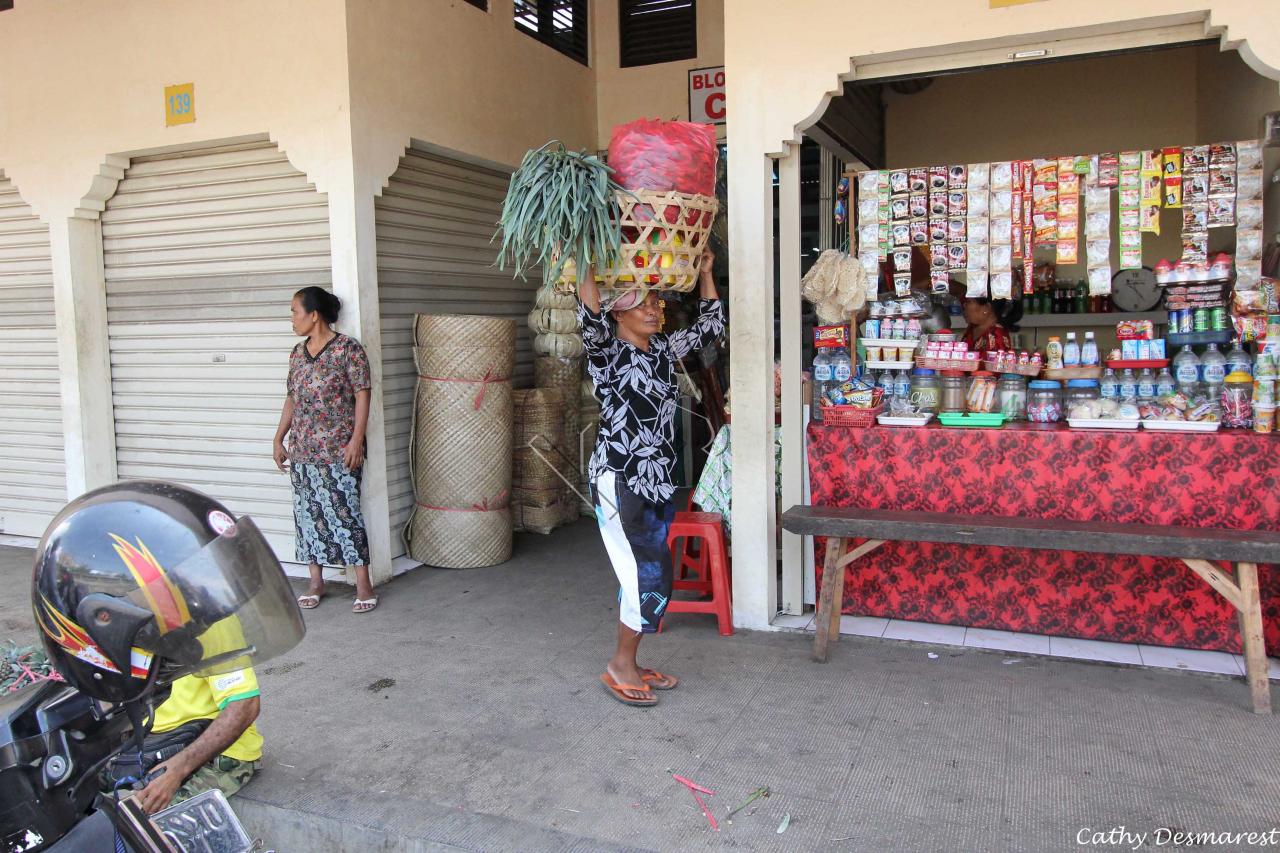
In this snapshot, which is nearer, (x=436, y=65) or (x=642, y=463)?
(x=642, y=463)

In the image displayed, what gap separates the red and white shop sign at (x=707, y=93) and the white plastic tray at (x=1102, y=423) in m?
3.81

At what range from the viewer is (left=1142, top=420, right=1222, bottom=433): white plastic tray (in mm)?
3990

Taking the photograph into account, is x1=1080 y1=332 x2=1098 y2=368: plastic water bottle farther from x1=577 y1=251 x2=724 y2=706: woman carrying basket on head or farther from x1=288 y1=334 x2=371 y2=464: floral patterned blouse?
x1=288 y1=334 x2=371 y2=464: floral patterned blouse

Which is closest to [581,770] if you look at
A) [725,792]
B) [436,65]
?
[725,792]

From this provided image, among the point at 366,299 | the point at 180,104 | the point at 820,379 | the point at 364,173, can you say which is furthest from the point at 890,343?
the point at 180,104

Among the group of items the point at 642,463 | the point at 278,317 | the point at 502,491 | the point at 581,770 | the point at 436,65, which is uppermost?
the point at 436,65

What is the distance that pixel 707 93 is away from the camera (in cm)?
709

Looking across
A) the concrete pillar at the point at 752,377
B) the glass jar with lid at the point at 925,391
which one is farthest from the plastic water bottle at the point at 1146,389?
the concrete pillar at the point at 752,377

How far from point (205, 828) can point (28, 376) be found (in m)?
6.08

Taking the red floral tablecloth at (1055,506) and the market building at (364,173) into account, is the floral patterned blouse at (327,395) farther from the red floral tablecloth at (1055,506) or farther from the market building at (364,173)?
the red floral tablecloth at (1055,506)

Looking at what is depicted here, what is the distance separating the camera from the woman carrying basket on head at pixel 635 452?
12.0ft

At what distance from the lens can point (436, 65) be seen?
5871 mm

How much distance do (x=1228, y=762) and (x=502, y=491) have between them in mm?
3918

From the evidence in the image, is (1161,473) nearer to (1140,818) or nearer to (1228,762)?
(1228,762)
